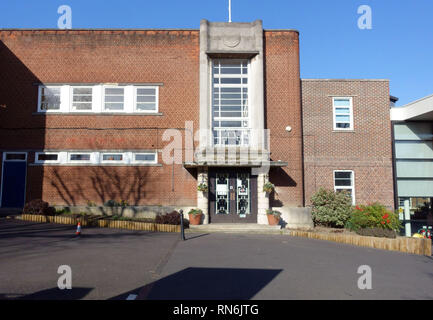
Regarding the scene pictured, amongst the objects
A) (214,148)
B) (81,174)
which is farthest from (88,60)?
(214,148)

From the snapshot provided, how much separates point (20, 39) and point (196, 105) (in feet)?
31.2

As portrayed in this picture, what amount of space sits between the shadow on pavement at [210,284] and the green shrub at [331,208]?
854 centimetres

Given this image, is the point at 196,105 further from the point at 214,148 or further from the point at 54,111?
the point at 54,111

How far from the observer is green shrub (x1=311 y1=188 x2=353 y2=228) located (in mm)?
13969

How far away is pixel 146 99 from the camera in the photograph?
50.5ft

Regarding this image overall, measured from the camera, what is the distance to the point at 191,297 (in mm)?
4719

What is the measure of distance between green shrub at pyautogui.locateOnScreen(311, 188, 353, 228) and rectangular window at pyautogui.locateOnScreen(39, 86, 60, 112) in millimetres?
13506

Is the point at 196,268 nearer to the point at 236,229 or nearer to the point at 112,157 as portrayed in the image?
the point at 236,229

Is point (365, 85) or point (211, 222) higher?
point (365, 85)

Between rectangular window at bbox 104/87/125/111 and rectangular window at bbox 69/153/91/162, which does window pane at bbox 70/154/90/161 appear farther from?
rectangular window at bbox 104/87/125/111

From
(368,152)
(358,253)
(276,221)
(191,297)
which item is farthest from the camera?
(368,152)

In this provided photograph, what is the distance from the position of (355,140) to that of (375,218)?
17.1 feet

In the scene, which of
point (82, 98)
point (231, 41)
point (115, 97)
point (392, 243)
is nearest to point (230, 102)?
point (231, 41)
